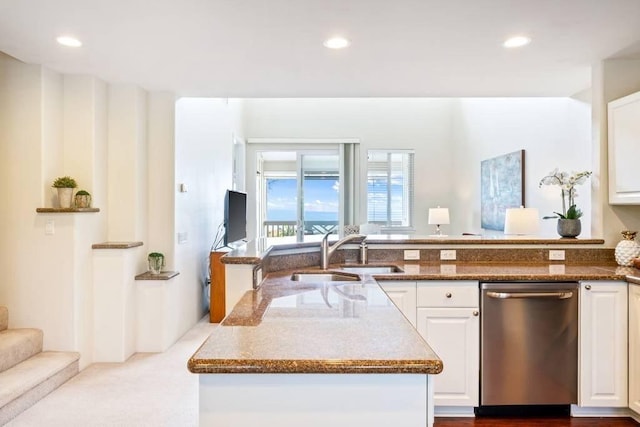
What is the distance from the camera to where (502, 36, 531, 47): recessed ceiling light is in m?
2.70

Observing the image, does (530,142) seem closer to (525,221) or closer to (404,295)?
(525,221)

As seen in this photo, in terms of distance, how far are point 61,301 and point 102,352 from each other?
58 centimetres

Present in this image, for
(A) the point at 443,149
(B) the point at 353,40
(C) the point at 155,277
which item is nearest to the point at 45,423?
(C) the point at 155,277

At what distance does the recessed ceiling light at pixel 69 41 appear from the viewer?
106 inches

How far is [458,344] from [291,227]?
5.49m

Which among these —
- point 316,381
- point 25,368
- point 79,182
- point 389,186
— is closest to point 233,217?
point 79,182

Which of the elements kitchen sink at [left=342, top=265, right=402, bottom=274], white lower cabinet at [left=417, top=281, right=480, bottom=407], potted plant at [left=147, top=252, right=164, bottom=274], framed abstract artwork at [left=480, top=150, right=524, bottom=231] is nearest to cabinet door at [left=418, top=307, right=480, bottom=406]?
white lower cabinet at [left=417, top=281, right=480, bottom=407]

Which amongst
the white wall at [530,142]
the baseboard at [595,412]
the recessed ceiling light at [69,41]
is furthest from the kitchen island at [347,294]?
the recessed ceiling light at [69,41]

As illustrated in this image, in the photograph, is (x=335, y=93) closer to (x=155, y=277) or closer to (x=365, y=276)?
(x=365, y=276)

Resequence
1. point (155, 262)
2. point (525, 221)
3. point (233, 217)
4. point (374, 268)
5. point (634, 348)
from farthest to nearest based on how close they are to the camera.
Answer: point (233, 217) → point (155, 262) → point (525, 221) → point (374, 268) → point (634, 348)

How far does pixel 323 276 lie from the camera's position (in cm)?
281

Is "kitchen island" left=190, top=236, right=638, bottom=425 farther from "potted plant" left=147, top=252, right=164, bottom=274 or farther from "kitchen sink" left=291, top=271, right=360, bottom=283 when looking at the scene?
"potted plant" left=147, top=252, right=164, bottom=274

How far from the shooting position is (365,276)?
8.59 feet

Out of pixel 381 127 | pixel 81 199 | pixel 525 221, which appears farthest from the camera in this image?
pixel 381 127
